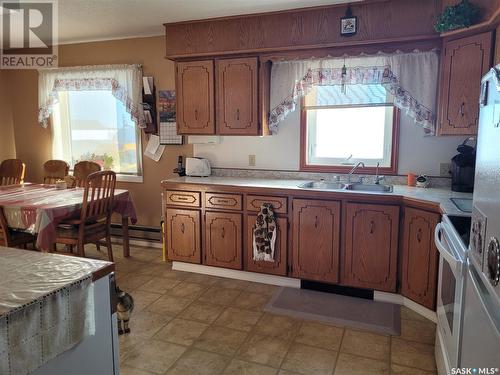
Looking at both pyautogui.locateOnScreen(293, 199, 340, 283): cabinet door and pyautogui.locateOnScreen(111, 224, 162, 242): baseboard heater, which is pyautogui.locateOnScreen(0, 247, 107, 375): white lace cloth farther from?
pyautogui.locateOnScreen(111, 224, 162, 242): baseboard heater

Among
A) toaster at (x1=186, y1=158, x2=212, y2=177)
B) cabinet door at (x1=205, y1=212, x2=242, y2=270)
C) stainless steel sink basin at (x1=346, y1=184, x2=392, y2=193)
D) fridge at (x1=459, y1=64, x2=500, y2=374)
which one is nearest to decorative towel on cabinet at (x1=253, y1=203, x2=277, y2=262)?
cabinet door at (x1=205, y1=212, x2=242, y2=270)

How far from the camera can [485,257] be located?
1.16 meters

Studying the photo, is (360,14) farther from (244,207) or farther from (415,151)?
(244,207)

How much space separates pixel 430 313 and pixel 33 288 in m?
2.54

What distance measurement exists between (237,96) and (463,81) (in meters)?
1.81

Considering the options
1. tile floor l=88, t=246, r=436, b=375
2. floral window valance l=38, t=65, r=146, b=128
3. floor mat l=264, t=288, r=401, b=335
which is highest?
floral window valance l=38, t=65, r=146, b=128

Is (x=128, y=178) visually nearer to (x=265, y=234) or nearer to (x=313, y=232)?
(x=265, y=234)

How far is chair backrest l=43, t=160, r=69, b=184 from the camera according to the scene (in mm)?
4609

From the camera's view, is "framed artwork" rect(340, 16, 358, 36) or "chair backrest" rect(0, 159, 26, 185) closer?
"framed artwork" rect(340, 16, 358, 36)

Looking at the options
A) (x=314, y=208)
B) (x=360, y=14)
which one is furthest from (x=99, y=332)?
(x=360, y=14)

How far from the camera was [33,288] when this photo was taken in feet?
3.68

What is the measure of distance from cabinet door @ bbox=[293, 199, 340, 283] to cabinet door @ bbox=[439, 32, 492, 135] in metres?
1.02

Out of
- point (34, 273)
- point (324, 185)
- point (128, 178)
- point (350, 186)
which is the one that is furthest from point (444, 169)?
point (128, 178)

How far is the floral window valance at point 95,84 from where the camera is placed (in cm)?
419
